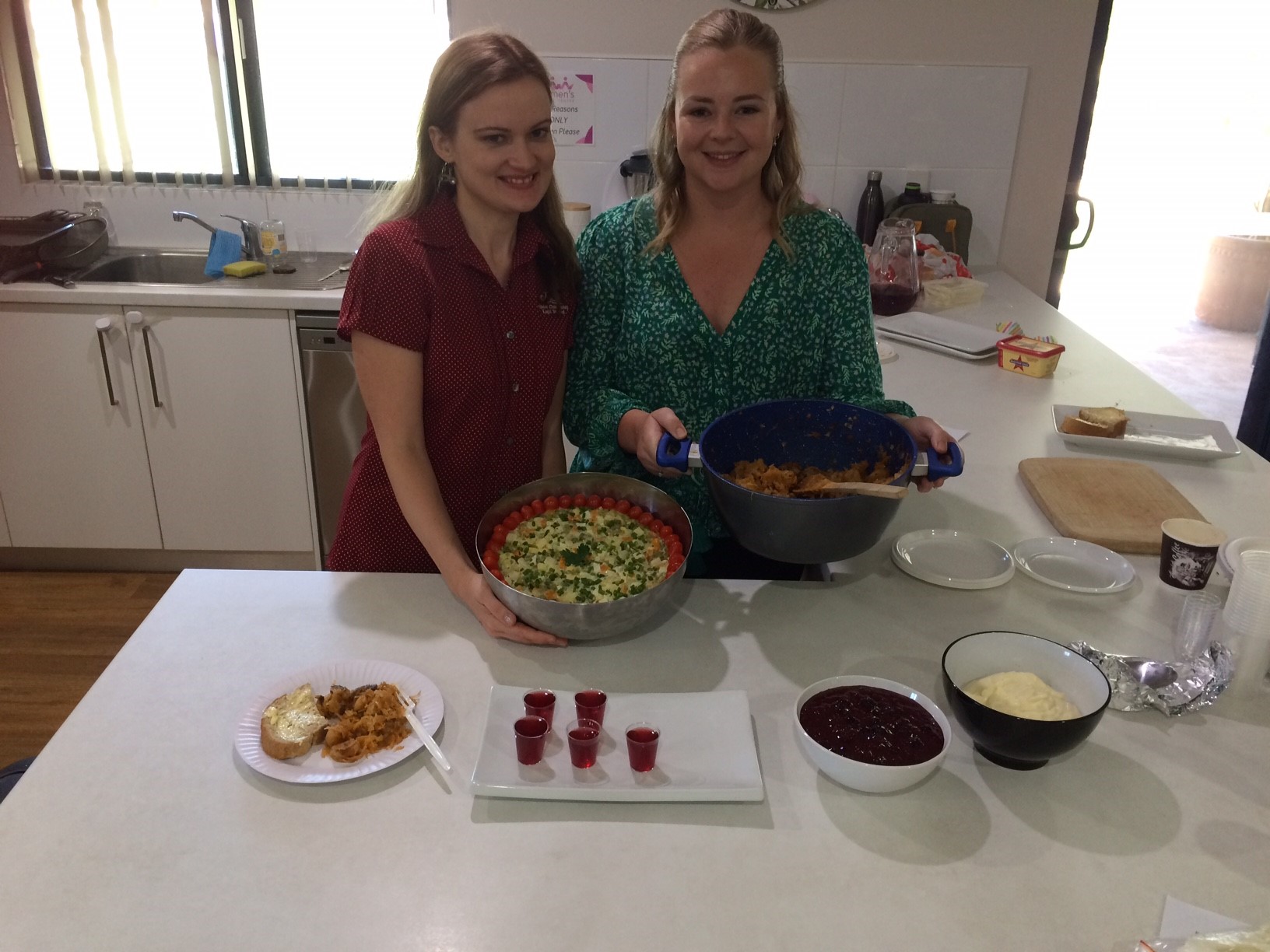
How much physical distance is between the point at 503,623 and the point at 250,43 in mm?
2584

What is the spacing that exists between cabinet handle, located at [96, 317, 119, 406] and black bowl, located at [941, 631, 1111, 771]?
8.30ft

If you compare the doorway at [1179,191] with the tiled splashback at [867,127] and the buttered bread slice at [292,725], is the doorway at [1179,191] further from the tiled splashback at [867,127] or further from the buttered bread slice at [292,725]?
the buttered bread slice at [292,725]

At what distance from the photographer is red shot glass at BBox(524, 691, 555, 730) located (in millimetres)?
1070

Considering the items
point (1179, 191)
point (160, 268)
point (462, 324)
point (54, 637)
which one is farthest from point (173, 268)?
point (1179, 191)

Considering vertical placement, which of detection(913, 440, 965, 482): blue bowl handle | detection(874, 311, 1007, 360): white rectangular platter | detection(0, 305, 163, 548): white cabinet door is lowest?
detection(0, 305, 163, 548): white cabinet door

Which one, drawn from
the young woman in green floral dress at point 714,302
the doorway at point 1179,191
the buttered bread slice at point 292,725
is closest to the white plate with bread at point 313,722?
the buttered bread slice at point 292,725

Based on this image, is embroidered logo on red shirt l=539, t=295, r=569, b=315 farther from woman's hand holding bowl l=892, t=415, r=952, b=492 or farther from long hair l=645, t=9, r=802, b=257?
woman's hand holding bowl l=892, t=415, r=952, b=492

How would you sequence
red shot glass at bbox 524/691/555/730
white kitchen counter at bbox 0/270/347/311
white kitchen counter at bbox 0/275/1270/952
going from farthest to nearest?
white kitchen counter at bbox 0/270/347/311
red shot glass at bbox 524/691/555/730
white kitchen counter at bbox 0/275/1270/952

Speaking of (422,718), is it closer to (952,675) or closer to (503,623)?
(503,623)

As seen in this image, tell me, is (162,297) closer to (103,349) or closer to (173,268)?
(103,349)

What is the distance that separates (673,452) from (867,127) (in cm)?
224

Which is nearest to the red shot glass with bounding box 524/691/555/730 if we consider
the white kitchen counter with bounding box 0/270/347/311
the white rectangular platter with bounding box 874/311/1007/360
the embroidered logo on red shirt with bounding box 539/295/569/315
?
the embroidered logo on red shirt with bounding box 539/295/569/315

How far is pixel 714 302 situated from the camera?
155 centimetres

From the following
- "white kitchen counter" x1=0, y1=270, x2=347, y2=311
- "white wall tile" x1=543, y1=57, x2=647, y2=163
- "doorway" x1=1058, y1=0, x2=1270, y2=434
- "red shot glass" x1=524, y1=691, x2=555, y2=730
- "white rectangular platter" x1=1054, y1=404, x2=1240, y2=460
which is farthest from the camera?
"doorway" x1=1058, y1=0, x2=1270, y2=434
